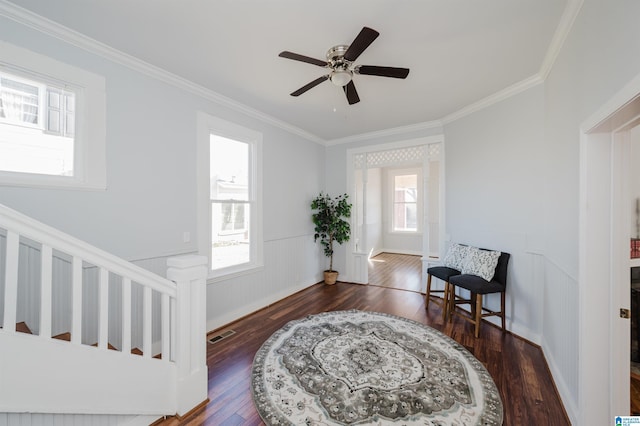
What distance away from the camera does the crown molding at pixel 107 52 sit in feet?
5.44

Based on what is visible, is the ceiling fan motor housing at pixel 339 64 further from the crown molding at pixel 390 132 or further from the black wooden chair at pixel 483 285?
the black wooden chair at pixel 483 285

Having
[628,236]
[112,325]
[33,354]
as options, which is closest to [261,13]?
Answer: [33,354]

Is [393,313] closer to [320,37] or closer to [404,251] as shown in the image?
[320,37]

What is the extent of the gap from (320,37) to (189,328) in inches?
93.0

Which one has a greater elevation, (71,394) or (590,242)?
(590,242)

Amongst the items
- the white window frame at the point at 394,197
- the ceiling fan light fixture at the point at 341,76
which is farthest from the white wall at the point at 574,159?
the white window frame at the point at 394,197

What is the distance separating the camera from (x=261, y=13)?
1685 mm

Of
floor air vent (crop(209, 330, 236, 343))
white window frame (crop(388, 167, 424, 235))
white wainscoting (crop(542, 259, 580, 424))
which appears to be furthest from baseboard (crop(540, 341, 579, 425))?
white window frame (crop(388, 167, 424, 235))

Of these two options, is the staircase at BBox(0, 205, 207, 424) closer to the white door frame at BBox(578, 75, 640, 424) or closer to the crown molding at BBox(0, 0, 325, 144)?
the crown molding at BBox(0, 0, 325, 144)

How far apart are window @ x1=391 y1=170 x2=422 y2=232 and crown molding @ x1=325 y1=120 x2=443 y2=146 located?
3278mm

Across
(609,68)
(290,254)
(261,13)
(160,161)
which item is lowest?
(290,254)

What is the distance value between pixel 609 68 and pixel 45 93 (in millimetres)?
3593

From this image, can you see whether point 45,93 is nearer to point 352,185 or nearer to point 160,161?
point 160,161

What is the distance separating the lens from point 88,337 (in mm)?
1941
